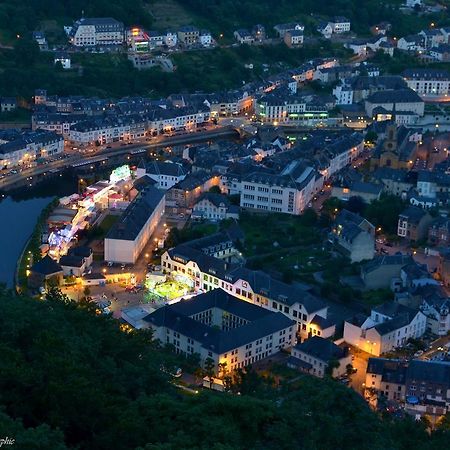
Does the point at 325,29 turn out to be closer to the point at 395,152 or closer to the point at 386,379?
the point at 395,152

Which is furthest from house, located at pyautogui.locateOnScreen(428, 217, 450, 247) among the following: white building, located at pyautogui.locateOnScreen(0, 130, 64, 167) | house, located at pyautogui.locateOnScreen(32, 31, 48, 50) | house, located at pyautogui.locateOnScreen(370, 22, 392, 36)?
house, located at pyautogui.locateOnScreen(370, 22, 392, 36)

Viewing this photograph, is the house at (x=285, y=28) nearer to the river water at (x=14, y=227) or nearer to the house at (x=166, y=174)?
the house at (x=166, y=174)

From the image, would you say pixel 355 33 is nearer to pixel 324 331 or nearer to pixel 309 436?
pixel 324 331

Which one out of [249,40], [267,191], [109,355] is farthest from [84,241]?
[249,40]

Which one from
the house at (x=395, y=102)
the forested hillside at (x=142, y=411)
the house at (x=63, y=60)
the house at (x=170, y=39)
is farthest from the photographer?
the house at (x=170, y=39)

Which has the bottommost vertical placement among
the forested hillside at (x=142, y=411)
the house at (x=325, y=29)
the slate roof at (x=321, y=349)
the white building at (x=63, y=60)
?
the slate roof at (x=321, y=349)

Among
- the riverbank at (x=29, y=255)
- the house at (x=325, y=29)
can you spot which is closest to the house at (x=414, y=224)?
the riverbank at (x=29, y=255)
